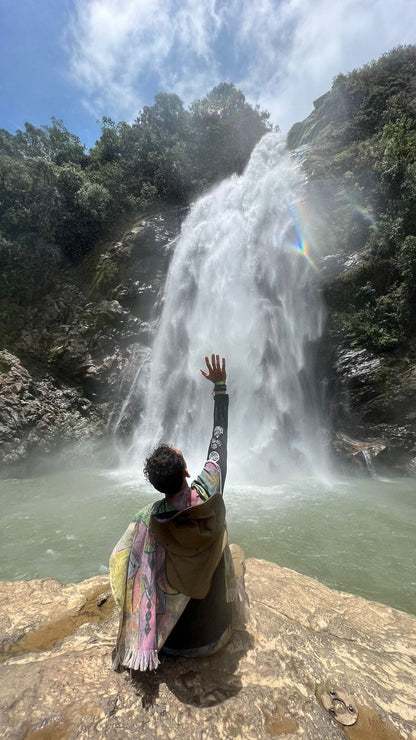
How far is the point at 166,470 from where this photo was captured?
65.4 inches

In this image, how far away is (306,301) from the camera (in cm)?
1353

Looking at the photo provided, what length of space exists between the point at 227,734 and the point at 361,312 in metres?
12.7

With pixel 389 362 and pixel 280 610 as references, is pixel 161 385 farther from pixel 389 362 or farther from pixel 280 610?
pixel 280 610

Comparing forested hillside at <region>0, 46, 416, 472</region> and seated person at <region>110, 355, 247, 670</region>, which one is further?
forested hillside at <region>0, 46, 416, 472</region>

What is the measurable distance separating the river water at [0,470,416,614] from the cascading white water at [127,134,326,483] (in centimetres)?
213

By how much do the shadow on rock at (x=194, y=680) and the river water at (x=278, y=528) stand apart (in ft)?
9.19

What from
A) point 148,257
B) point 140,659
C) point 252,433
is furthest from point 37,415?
point 140,659

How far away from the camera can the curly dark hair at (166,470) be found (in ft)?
5.46

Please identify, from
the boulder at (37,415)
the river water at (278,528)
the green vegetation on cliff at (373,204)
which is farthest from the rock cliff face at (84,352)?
the green vegetation on cliff at (373,204)

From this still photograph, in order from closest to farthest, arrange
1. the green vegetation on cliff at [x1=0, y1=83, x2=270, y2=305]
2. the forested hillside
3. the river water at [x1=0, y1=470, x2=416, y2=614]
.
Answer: the river water at [x1=0, y1=470, x2=416, y2=614] < the forested hillside < the green vegetation on cliff at [x1=0, y1=83, x2=270, y2=305]

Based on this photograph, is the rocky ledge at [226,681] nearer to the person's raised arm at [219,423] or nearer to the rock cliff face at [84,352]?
the person's raised arm at [219,423]

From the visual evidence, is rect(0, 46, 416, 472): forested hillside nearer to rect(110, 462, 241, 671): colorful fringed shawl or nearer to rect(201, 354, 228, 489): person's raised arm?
rect(201, 354, 228, 489): person's raised arm

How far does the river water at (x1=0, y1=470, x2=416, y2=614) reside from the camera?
4438 millimetres

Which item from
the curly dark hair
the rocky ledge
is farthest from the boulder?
the curly dark hair
